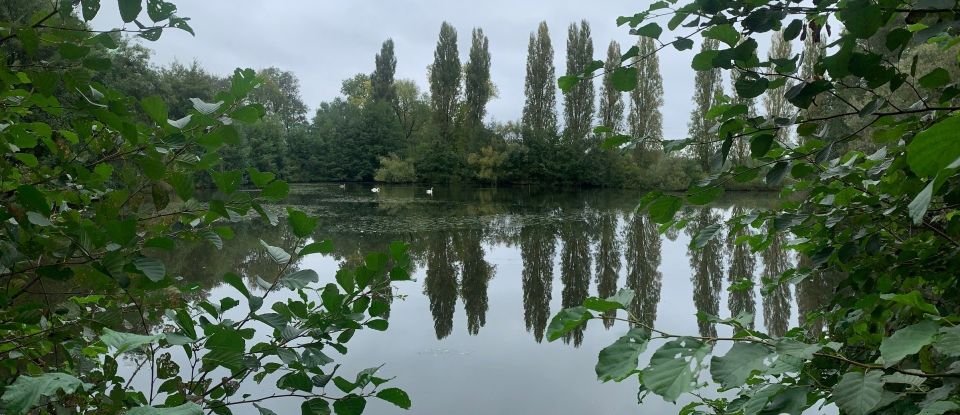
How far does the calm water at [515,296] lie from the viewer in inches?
148

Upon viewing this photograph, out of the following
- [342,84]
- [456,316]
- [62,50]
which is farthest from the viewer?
[342,84]

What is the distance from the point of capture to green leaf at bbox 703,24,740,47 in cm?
78

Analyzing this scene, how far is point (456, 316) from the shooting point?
5496 mm

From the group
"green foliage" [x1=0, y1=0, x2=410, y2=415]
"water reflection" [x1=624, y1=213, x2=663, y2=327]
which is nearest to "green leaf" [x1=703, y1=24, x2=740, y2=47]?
"green foliage" [x1=0, y1=0, x2=410, y2=415]

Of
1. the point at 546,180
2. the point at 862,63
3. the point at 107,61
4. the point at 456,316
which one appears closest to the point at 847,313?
the point at 862,63

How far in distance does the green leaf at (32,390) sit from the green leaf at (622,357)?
0.46 metres

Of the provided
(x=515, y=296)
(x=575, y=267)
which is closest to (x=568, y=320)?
(x=515, y=296)

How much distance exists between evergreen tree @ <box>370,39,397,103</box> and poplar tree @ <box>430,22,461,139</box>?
16.9 feet

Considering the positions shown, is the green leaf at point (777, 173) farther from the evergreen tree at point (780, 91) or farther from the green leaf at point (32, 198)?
the green leaf at point (32, 198)

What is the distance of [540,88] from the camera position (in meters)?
27.5

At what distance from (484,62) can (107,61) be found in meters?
28.0

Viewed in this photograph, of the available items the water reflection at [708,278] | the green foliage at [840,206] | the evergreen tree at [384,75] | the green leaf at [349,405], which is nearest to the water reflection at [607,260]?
the water reflection at [708,278]

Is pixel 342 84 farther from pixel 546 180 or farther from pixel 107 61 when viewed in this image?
pixel 107 61

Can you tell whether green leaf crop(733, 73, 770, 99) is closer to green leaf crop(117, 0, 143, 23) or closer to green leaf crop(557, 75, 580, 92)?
green leaf crop(557, 75, 580, 92)
